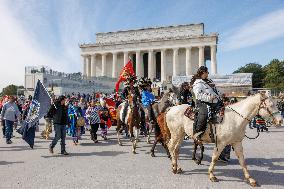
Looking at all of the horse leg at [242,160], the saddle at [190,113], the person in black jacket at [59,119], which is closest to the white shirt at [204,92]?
the saddle at [190,113]

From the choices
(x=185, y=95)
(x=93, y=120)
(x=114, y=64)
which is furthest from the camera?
(x=114, y=64)

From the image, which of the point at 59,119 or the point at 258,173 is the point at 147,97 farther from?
the point at 258,173

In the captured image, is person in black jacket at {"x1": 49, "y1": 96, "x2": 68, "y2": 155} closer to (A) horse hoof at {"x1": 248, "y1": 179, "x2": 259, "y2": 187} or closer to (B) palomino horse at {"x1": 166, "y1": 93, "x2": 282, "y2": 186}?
(B) palomino horse at {"x1": 166, "y1": 93, "x2": 282, "y2": 186}

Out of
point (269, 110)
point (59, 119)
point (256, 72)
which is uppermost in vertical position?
point (256, 72)

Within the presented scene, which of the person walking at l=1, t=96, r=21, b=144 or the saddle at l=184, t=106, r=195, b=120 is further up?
the saddle at l=184, t=106, r=195, b=120

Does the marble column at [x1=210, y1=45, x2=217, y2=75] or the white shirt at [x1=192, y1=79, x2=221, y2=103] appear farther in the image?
the marble column at [x1=210, y1=45, x2=217, y2=75]

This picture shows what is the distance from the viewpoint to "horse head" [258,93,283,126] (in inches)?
287

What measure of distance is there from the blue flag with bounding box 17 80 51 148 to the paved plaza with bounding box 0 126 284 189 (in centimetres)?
66

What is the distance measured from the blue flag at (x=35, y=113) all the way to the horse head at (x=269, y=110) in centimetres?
812

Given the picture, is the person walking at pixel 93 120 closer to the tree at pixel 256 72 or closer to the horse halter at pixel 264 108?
the horse halter at pixel 264 108

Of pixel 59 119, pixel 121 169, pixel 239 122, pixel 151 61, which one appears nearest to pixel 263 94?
pixel 239 122

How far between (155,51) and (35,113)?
2971 inches

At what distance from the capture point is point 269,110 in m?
7.34

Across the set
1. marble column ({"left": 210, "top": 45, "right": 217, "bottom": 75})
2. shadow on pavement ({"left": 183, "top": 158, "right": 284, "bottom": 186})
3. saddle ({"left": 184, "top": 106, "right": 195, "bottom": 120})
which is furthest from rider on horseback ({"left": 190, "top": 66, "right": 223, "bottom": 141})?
marble column ({"left": 210, "top": 45, "right": 217, "bottom": 75})
